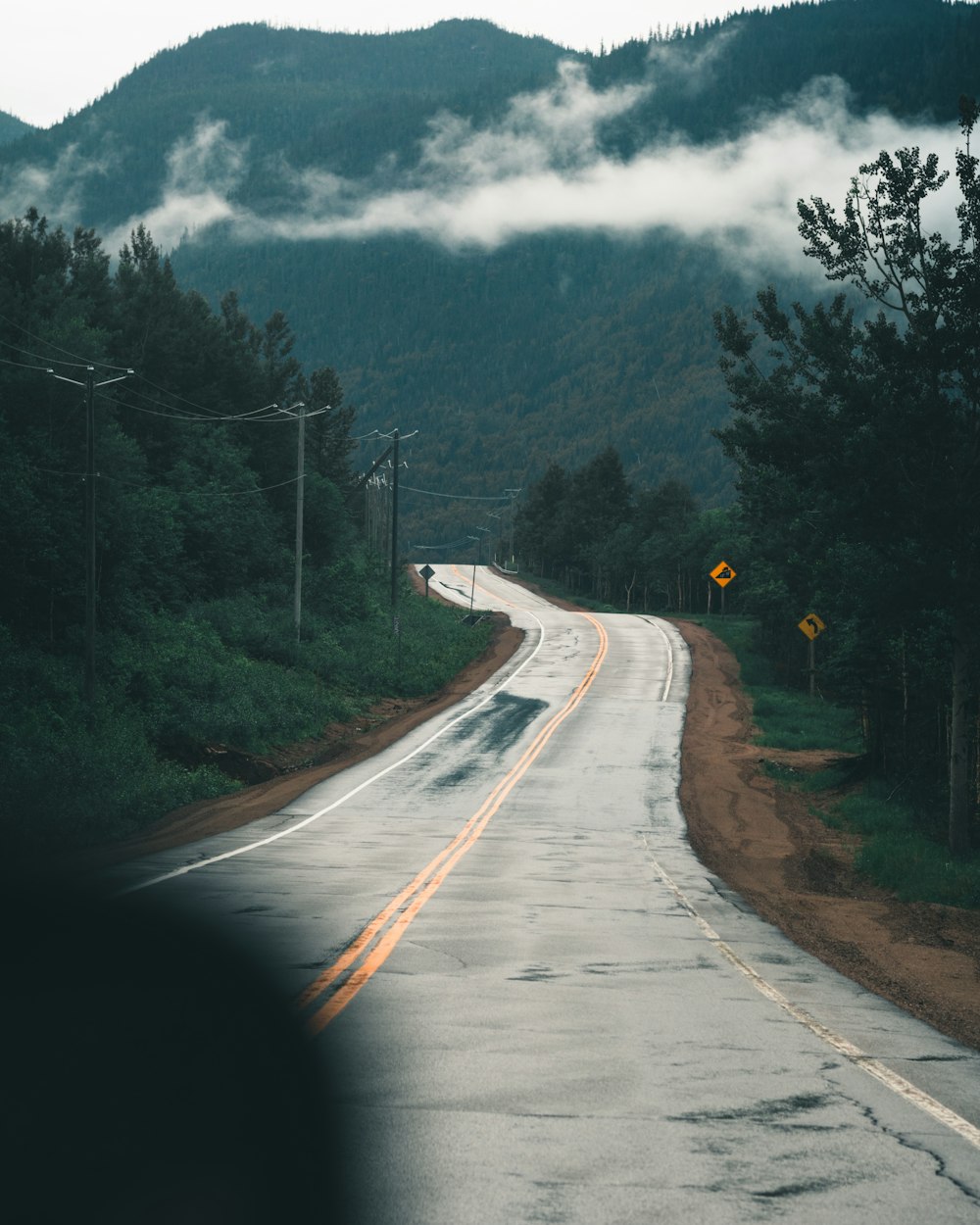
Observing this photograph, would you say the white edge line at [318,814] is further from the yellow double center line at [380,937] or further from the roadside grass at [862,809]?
the roadside grass at [862,809]

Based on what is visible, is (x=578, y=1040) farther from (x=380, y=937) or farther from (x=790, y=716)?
(x=790, y=716)

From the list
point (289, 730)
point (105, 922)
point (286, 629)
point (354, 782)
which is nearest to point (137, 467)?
point (286, 629)

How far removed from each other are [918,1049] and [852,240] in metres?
15.9

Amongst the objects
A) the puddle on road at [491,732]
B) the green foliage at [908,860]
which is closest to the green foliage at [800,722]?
the puddle on road at [491,732]

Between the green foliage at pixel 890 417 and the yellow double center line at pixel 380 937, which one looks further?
the green foliage at pixel 890 417

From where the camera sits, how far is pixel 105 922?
41.4 feet

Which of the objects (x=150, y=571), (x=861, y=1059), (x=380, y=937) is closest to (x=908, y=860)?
(x=380, y=937)

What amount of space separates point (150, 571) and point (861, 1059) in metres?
41.7

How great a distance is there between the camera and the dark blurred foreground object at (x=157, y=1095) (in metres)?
5.64

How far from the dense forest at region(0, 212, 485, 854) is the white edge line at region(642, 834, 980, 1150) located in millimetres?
12137

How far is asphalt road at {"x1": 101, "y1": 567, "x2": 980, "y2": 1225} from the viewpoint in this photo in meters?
6.03

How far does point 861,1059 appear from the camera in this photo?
870 cm

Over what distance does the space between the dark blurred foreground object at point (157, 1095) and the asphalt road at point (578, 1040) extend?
0.25m

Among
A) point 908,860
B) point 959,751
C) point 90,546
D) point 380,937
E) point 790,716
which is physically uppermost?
point 90,546
